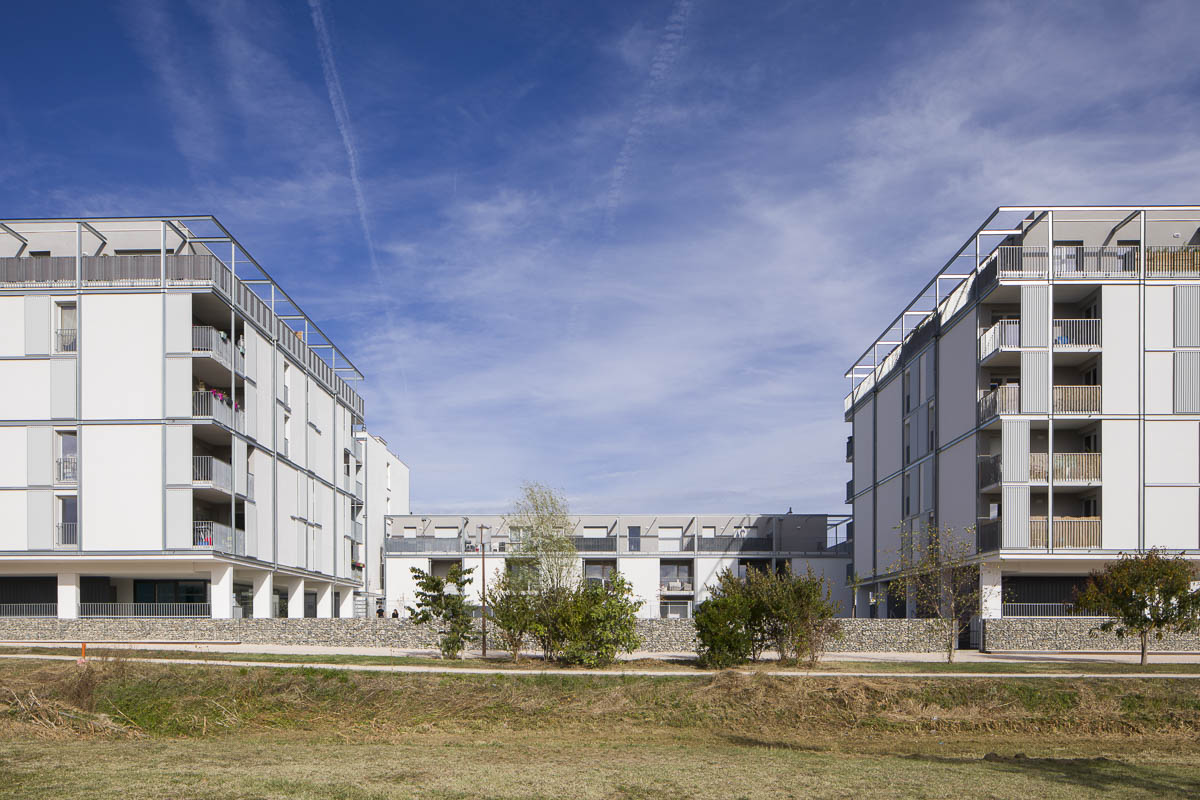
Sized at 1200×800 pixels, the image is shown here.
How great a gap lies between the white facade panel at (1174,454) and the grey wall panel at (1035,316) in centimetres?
535

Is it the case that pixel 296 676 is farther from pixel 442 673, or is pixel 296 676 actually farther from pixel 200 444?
pixel 200 444

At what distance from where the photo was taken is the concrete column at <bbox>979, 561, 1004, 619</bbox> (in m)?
38.1

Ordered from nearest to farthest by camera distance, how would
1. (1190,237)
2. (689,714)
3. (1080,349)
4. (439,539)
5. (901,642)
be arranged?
(689,714) → (901,642) → (1080,349) → (1190,237) → (439,539)

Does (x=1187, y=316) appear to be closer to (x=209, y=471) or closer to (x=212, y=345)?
(x=212, y=345)

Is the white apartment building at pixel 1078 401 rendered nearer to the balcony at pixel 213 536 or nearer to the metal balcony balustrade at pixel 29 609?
the balcony at pixel 213 536

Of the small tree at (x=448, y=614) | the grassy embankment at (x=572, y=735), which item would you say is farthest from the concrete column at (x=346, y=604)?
the grassy embankment at (x=572, y=735)

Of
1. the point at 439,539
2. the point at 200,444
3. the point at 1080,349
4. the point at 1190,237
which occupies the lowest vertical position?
the point at 439,539

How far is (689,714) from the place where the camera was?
21.4 metres

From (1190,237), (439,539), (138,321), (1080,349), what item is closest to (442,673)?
(138,321)

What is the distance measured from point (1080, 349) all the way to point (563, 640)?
22454 mm

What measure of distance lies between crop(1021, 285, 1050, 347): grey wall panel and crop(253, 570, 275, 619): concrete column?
32.0 meters

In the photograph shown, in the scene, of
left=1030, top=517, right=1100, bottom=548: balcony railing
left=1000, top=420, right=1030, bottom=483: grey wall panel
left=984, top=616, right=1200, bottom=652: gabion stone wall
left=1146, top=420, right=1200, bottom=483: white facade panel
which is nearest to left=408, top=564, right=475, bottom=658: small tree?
left=984, top=616, right=1200, bottom=652: gabion stone wall

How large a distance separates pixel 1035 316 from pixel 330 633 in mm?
27041

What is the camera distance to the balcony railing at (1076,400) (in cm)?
3784
